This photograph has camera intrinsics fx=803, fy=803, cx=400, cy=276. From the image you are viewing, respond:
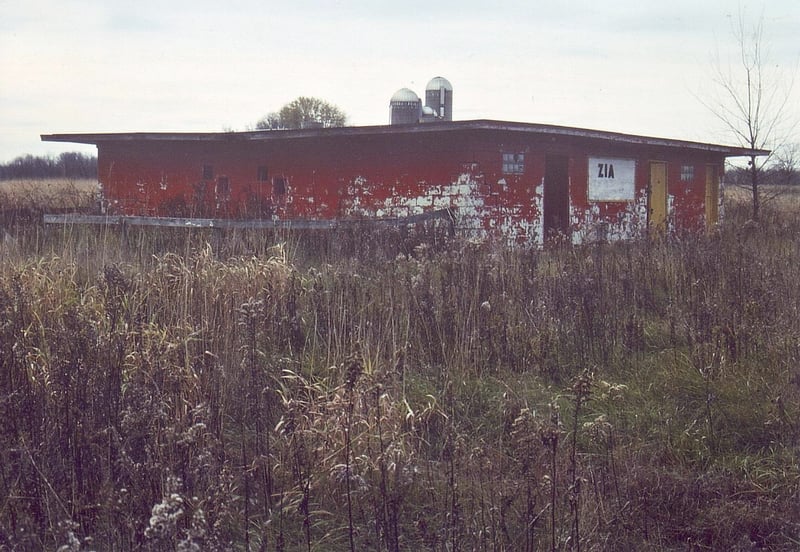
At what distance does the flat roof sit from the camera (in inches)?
528

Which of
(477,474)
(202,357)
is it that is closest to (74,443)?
(202,357)

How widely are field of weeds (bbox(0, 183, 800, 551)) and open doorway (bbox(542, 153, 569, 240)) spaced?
26.9 ft

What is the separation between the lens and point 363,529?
12.4ft

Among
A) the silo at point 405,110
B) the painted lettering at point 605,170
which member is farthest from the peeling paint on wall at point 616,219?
the silo at point 405,110

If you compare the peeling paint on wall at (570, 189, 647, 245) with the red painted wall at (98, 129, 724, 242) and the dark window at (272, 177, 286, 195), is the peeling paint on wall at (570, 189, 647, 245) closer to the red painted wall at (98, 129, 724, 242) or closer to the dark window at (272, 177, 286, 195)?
the red painted wall at (98, 129, 724, 242)

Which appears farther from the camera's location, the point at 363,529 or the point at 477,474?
the point at 477,474

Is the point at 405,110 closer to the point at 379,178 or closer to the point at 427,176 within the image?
the point at 379,178

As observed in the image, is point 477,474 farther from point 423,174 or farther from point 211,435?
point 423,174

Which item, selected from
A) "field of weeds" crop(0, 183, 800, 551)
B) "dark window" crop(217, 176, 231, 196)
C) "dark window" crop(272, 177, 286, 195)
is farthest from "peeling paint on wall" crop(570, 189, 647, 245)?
"field of weeds" crop(0, 183, 800, 551)

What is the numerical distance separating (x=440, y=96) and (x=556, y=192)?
8798 millimetres

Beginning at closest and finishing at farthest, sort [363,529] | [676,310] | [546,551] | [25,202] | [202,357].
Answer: [546,551]
[363,529]
[202,357]
[676,310]
[25,202]

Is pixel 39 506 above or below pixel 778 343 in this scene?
below

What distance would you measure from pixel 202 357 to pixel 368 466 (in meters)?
1.53

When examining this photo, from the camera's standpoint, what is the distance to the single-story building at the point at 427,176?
14.3 metres
